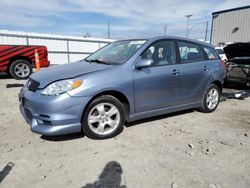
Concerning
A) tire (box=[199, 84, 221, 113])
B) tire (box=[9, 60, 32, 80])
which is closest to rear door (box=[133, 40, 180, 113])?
tire (box=[199, 84, 221, 113])

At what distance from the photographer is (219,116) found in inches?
198

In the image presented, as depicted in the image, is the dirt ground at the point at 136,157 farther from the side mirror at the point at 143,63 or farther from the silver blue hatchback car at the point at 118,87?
the side mirror at the point at 143,63

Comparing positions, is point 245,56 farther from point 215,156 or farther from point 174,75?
point 215,156

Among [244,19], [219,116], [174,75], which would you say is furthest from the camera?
[244,19]

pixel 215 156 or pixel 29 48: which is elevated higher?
pixel 29 48

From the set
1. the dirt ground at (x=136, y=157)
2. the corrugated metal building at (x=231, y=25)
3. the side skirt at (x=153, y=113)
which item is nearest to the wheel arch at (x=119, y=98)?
the side skirt at (x=153, y=113)

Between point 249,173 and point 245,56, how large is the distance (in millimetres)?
5812

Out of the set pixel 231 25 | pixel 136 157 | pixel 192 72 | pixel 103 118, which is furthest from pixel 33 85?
A: pixel 231 25

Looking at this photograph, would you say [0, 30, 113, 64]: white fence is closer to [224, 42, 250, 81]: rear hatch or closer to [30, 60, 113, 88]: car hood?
[224, 42, 250, 81]: rear hatch

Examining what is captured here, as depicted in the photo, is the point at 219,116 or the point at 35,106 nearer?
the point at 35,106

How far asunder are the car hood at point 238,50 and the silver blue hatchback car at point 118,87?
2.94 metres

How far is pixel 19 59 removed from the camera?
9.43m

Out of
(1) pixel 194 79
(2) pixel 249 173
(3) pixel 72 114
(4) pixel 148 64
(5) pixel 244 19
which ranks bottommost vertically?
(2) pixel 249 173

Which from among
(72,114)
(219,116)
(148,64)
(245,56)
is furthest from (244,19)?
(72,114)
